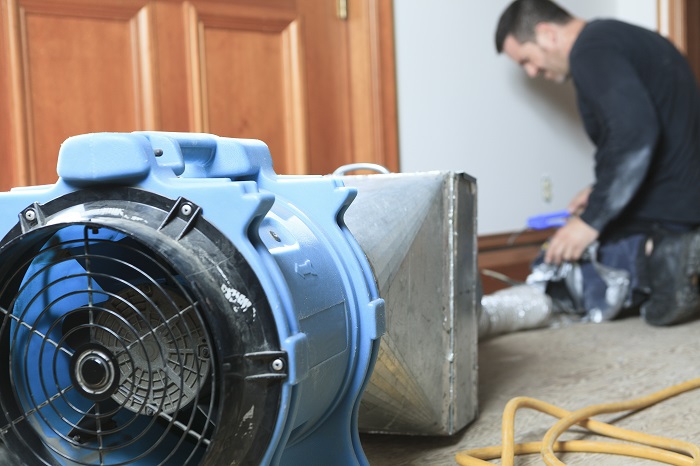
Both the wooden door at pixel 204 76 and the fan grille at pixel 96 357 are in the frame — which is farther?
the wooden door at pixel 204 76

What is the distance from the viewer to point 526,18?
110 inches

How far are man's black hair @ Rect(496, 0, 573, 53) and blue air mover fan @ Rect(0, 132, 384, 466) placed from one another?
1996mm

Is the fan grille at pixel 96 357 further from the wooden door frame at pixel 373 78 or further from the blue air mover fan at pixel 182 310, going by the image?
the wooden door frame at pixel 373 78

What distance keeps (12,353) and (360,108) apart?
Result: 5.93ft

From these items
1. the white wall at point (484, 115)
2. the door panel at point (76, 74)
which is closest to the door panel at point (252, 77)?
the door panel at point (76, 74)

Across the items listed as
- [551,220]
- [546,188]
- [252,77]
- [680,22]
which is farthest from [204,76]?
[680,22]

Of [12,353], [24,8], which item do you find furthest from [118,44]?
[12,353]

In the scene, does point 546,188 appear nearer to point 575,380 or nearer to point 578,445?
point 575,380

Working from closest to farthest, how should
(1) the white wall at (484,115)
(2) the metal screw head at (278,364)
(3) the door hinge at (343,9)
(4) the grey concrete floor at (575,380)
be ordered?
1. (2) the metal screw head at (278,364)
2. (4) the grey concrete floor at (575,380)
3. (3) the door hinge at (343,9)
4. (1) the white wall at (484,115)

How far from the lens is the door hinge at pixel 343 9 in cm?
255

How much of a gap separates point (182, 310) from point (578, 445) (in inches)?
26.9

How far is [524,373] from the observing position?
67.8 inches

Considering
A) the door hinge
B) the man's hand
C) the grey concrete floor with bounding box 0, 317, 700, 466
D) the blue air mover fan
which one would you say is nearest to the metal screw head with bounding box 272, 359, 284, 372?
the blue air mover fan

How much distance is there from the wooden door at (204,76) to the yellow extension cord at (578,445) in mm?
1283
